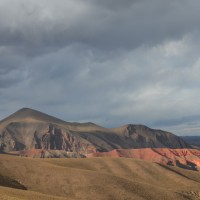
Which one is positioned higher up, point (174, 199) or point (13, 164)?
point (13, 164)

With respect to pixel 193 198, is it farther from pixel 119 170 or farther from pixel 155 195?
pixel 119 170

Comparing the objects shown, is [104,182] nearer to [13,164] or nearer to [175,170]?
[13,164]

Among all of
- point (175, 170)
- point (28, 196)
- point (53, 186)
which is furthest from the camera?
point (175, 170)

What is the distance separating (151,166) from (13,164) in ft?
199

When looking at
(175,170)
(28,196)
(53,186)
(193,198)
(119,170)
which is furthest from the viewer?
(175,170)

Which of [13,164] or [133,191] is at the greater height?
[13,164]

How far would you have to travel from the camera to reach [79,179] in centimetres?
11006

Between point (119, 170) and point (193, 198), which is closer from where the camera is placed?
point (193, 198)

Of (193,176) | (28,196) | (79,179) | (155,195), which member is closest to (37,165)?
(79,179)

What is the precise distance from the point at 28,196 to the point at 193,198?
65.8 m

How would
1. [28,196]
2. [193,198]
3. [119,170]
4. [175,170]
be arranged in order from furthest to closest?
[175,170]
[119,170]
[193,198]
[28,196]

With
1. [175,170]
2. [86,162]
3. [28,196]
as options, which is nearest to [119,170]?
[86,162]

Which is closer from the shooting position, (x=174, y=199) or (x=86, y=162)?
(x=174, y=199)

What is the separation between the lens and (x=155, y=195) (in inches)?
4129
